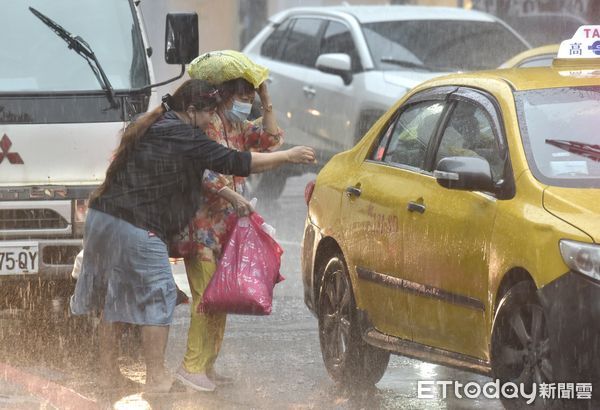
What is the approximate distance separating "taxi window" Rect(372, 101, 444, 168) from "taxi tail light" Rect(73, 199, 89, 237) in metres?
2.06

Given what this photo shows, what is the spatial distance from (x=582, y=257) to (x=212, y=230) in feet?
8.35

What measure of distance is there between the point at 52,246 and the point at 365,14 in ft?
23.7

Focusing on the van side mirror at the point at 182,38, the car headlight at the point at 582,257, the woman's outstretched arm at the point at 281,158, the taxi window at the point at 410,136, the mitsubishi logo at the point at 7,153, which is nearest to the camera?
the car headlight at the point at 582,257

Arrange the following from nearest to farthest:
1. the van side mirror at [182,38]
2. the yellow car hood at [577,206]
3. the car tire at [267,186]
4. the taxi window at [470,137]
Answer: the yellow car hood at [577,206] → the taxi window at [470,137] → the van side mirror at [182,38] → the car tire at [267,186]

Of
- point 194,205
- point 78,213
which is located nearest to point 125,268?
point 194,205

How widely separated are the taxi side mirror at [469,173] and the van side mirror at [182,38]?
11.1 feet

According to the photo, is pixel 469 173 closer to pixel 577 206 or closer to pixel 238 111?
pixel 577 206

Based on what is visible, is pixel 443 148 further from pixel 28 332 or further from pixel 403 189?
pixel 28 332

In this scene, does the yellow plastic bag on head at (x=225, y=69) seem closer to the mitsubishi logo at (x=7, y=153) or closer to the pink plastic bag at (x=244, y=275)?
the pink plastic bag at (x=244, y=275)

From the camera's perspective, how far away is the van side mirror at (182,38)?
9.97 metres

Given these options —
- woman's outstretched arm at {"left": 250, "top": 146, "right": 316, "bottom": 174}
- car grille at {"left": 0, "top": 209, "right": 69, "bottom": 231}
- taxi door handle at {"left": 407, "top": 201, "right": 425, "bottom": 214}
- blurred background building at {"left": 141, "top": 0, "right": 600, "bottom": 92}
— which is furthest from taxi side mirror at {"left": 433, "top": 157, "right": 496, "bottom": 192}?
blurred background building at {"left": 141, "top": 0, "right": 600, "bottom": 92}

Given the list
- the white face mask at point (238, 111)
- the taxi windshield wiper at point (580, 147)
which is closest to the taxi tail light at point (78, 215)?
the white face mask at point (238, 111)

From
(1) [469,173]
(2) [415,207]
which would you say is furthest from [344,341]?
(1) [469,173]

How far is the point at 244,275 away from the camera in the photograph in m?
8.02
